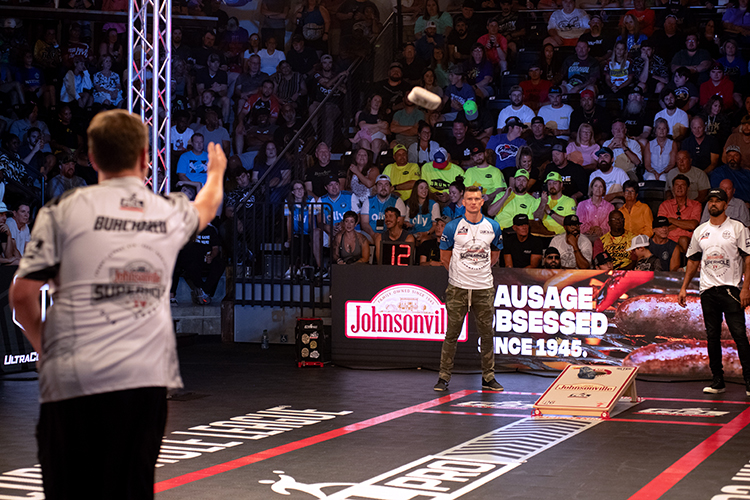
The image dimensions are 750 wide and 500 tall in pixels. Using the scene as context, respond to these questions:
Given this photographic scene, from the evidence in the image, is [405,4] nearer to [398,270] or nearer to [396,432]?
[398,270]

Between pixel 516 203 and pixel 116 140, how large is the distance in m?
11.7

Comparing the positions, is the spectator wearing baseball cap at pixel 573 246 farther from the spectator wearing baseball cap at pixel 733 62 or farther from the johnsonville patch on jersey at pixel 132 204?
the johnsonville patch on jersey at pixel 132 204

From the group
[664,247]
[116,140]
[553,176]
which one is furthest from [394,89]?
[116,140]

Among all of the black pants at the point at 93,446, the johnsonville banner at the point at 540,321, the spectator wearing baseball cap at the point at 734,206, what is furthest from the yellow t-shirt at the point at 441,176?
the black pants at the point at 93,446

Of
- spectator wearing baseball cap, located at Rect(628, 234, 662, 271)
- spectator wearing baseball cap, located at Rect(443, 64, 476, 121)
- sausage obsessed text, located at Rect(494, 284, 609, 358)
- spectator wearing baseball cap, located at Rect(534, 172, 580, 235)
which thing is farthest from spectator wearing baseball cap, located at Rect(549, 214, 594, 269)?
spectator wearing baseball cap, located at Rect(443, 64, 476, 121)

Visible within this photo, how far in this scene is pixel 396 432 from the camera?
314 inches

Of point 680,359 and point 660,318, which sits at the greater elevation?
point 660,318

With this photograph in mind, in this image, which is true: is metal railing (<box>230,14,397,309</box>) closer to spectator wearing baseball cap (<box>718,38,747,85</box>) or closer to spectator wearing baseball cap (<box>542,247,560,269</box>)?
spectator wearing baseball cap (<box>542,247,560,269</box>)

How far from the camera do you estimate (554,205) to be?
14250mm

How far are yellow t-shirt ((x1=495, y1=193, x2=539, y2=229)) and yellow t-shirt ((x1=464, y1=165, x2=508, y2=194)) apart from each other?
0.64m

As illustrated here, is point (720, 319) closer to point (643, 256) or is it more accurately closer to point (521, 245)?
point (643, 256)

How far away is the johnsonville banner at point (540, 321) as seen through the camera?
11539mm

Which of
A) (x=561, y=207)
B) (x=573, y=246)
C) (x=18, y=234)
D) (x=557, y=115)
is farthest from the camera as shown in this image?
(x=557, y=115)

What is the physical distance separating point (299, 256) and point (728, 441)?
30.5 ft
